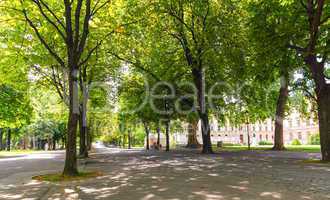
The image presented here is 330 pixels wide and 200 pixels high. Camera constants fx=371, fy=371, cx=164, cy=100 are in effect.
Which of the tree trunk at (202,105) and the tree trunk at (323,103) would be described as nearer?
the tree trunk at (323,103)

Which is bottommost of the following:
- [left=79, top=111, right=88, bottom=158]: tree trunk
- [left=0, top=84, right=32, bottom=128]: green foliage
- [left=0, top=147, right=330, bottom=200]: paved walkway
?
[left=0, top=147, right=330, bottom=200]: paved walkway

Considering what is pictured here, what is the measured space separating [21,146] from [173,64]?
8839cm

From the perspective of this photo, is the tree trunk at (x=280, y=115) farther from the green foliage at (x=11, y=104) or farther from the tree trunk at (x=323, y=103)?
the green foliage at (x=11, y=104)

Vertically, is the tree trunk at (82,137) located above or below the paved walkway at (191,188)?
above

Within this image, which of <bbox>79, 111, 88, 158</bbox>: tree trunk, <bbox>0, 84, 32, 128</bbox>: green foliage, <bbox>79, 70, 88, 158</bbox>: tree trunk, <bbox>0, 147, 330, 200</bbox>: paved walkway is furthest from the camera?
<bbox>0, 84, 32, 128</bbox>: green foliage

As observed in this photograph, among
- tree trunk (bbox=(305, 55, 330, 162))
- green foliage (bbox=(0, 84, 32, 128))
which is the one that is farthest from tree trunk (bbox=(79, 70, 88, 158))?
tree trunk (bbox=(305, 55, 330, 162))

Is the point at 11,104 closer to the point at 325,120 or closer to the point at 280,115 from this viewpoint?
the point at 280,115

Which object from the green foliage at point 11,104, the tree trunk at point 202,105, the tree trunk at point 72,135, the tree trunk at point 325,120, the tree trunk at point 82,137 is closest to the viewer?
the tree trunk at point 72,135

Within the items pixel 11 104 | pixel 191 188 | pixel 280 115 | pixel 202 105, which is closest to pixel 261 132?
pixel 280 115

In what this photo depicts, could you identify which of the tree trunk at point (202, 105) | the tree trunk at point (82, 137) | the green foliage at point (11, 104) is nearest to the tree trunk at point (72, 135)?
the tree trunk at point (82, 137)

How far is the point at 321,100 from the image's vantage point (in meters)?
19.1

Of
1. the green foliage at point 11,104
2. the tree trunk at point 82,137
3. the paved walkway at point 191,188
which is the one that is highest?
the green foliage at point 11,104

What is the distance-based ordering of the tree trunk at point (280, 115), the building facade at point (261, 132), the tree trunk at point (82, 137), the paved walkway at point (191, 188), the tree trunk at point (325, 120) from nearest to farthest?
the paved walkway at point (191, 188), the tree trunk at point (325, 120), the tree trunk at point (82, 137), the tree trunk at point (280, 115), the building facade at point (261, 132)

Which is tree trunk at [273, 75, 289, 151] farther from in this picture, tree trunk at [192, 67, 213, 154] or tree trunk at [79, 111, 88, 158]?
tree trunk at [79, 111, 88, 158]
